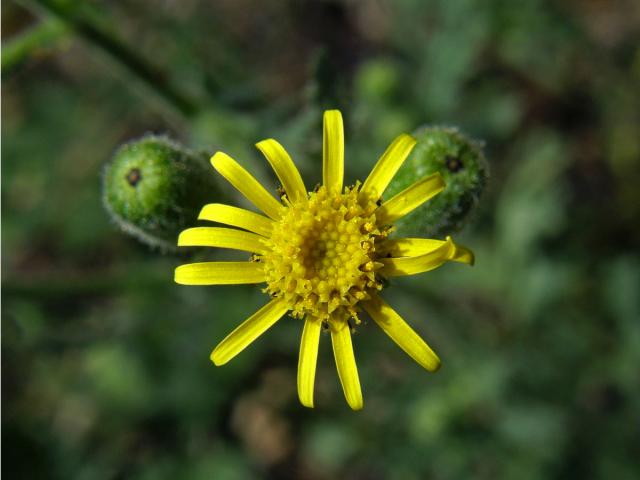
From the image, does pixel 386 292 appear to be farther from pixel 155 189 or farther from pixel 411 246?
pixel 155 189

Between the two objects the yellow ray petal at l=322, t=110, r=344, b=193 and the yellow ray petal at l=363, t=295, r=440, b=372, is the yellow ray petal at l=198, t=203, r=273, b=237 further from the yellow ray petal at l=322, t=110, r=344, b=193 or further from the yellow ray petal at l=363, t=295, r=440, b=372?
the yellow ray petal at l=363, t=295, r=440, b=372

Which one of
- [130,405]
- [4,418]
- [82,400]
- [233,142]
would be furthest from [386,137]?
[4,418]

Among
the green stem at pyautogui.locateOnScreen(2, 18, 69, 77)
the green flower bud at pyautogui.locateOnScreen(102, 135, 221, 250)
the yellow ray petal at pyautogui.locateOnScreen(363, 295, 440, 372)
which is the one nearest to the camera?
the yellow ray petal at pyautogui.locateOnScreen(363, 295, 440, 372)

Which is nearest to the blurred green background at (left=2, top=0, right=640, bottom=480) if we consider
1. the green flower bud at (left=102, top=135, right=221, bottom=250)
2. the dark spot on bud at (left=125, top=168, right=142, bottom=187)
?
the green flower bud at (left=102, top=135, right=221, bottom=250)

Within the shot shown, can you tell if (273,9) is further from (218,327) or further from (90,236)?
(218,327)

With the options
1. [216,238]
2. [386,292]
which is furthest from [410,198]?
[386,292]

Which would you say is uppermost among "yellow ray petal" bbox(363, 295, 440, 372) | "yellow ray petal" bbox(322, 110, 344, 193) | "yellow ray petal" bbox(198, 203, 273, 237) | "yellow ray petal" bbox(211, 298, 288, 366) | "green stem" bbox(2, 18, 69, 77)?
"green stem" bbox(2, 18, 69, 77)
